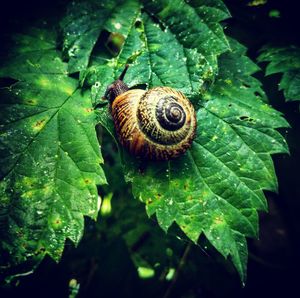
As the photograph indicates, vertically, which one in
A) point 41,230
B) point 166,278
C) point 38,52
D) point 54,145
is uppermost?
point 38,52

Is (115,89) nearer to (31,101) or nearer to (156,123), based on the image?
(156,123)

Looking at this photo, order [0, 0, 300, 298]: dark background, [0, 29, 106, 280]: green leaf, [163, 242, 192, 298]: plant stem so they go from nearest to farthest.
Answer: [0, 29, 106, 280]: green leaf
[0, 0, 300, 298]: dark background
[163, 242, 192, 298]: plant stem

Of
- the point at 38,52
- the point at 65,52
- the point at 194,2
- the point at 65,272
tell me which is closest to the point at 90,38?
the point at 65,52

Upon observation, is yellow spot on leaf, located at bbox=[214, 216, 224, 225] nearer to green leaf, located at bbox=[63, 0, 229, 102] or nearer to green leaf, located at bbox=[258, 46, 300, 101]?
green leaf, located at bbox=[63, 0, 229, 102]

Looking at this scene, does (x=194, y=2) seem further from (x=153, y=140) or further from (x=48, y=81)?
(x=48, y=81)

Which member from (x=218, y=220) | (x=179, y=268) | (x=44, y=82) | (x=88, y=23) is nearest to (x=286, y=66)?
(x=218, y=220)

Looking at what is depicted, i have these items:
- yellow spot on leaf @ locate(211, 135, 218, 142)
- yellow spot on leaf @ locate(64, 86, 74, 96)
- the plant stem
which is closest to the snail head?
yellow spot on leaf @ locate(64, 86, 74, 96)

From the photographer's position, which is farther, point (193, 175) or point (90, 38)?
point (90, 38)
